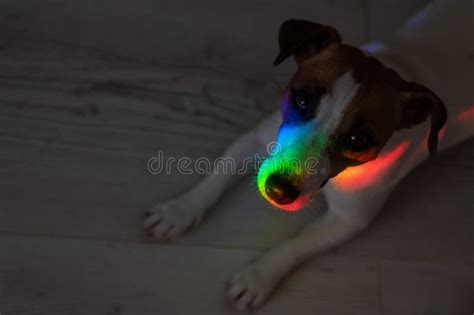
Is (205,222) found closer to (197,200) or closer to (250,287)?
(197,200)

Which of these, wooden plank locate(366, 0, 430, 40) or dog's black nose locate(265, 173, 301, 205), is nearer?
dog's black nose locate(265, 173, 301, 205)

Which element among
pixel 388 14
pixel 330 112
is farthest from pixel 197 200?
pixel 388 14

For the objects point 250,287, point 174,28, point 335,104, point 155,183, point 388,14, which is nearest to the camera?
point 335,104

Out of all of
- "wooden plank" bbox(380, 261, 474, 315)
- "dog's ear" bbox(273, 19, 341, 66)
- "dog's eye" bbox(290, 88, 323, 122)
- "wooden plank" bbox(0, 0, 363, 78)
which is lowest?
"wooden plank" bbox(380, 261, 474, 315)

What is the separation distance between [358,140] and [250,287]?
0.61 meters

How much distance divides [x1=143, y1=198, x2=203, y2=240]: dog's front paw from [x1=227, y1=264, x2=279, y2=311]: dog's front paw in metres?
0.21

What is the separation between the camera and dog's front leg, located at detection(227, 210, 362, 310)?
178cm

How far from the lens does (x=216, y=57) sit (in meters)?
2.06

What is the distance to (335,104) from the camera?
4.51ft

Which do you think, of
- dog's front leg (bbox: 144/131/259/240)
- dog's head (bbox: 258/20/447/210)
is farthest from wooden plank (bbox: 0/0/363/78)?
dog's head (bbox: 258/20/447/210)

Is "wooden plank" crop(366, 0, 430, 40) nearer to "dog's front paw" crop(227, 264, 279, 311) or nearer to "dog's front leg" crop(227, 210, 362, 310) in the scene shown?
"dog's front leg" crop(227, 210, 362, 310)

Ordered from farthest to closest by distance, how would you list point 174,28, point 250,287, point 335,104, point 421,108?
point 174,28 < point 250,287 < point 421,108 < point 335,104

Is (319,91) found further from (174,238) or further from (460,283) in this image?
(460,283)

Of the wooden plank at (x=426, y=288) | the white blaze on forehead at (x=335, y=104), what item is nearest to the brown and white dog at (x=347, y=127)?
the white blaze on forehead at (x=335, y=104)
